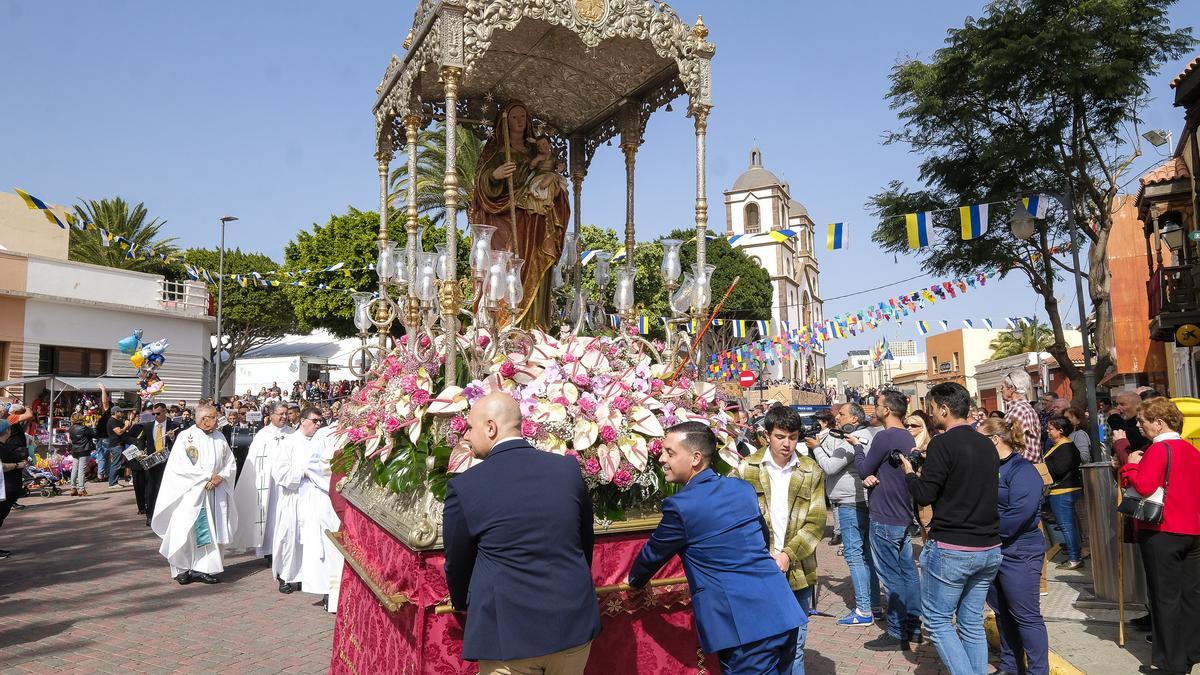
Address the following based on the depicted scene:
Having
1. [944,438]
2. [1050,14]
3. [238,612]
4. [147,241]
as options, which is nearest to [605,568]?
[944,438]

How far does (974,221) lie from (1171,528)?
425 inches

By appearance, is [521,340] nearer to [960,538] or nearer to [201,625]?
[960,538]

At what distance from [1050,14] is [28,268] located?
33.1 m

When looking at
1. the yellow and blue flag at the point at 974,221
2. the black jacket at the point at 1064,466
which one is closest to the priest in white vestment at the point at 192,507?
the black jacket at the point at 1064,466

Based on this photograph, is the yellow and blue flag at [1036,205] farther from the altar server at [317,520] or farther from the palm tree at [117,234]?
the palm tree at [117,234]

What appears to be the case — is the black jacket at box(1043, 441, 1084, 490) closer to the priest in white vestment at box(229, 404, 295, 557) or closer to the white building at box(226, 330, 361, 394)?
the priest in white vestment at box(229, 404, 295, 557)

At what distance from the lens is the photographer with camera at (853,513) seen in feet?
23.3

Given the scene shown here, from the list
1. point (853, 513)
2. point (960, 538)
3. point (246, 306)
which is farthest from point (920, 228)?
point (246, 306)

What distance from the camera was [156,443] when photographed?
13344 millimetres

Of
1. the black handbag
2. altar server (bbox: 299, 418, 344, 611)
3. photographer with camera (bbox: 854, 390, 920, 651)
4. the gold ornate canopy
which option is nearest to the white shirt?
the gold ornate canopy

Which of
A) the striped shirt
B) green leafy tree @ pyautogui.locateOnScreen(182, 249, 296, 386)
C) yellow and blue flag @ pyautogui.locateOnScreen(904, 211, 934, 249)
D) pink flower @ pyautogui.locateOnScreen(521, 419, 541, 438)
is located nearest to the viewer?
pink flower @ pyautogui.locateOnScreen(521, 419, 541, 438)

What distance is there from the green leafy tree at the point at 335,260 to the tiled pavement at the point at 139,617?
68.7 ft

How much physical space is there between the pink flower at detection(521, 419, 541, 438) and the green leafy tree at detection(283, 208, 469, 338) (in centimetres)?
2738

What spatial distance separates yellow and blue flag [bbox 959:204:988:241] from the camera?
14773 mm
